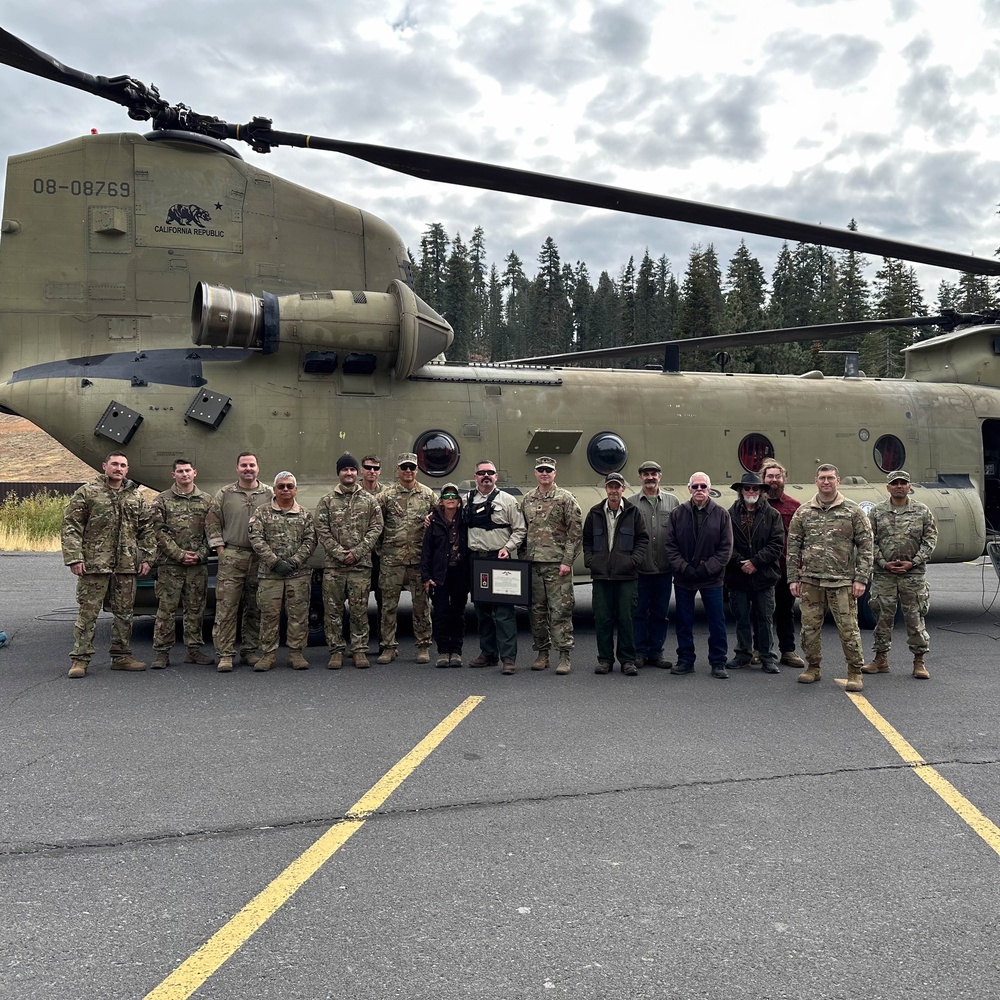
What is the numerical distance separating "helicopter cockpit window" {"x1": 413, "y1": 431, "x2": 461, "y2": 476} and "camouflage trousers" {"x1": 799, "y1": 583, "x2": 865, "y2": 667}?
4.10 m

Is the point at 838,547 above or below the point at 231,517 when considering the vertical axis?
below

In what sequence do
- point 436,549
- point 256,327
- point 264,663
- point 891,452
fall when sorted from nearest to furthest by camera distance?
point 264,663 → point 436,549 → point 256,327 → point 891,452

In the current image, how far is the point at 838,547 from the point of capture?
6953 millimetres

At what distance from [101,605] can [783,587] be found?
645 centimetres

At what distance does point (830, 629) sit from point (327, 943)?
844cm

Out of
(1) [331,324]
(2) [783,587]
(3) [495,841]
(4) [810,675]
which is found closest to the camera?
(3) [495,841]

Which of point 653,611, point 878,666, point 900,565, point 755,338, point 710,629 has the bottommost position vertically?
point 878,666

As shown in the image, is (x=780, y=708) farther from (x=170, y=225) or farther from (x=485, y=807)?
(x=170, y=225)

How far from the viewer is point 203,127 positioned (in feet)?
27.4

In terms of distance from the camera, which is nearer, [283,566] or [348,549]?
[283,566]

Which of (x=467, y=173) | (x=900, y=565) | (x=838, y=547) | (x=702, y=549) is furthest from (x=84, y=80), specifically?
(x=900, y=565)

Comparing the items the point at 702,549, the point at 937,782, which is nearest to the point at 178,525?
the point at 702,549

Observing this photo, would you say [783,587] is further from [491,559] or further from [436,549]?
[436,549]

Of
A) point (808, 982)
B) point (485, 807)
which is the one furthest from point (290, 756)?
point (808, 982)
